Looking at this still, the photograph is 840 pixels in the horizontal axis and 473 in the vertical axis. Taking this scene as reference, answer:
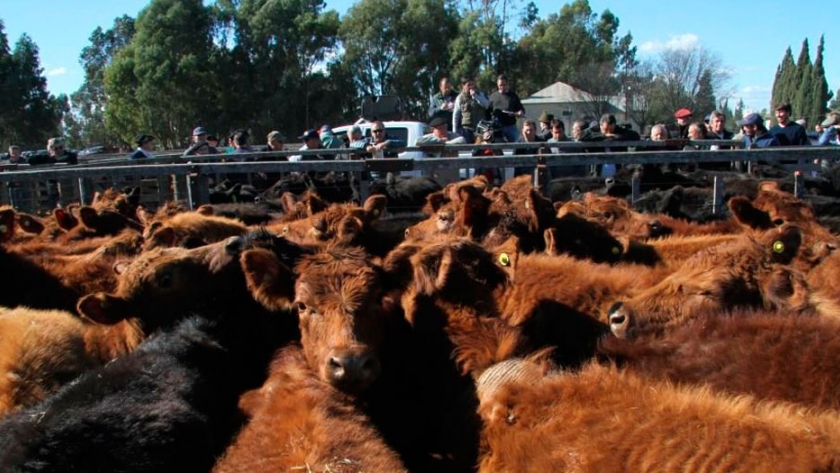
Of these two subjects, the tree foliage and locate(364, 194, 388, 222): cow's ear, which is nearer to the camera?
locate(364, 194, 388, 222): cow's ear

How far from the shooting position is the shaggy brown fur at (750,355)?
2934 millimetres

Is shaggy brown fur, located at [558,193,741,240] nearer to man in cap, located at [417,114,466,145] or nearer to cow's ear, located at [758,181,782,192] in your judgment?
cow's ear, located at [758,181,782,192]

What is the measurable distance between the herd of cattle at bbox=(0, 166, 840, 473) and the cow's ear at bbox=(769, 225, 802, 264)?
2 cm

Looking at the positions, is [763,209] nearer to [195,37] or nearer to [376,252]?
[376,252]

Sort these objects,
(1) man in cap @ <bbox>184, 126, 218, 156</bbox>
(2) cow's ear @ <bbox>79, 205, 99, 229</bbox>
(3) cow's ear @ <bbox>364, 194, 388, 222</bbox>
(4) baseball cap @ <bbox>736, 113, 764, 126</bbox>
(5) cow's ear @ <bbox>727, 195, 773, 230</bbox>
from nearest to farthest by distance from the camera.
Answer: (5) cow's ear @ <bbox>727, 195, 773, 230</bbox>
(3) cow's ear @ <bbox>364, 194, 388, 222</bbox>
(2) cow's ear @ <bbox>79, 205, 99, 229</bbox>
(4) baseball cap @ <bbox>736, 113, 764, 126</bbox>
(1) man in cap @ <bbox>184, 126, 218, 156</bbox>

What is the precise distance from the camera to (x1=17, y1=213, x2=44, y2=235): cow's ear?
7.73 metres

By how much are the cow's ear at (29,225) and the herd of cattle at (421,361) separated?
91.8 inches

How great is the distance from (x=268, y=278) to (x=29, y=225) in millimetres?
5148

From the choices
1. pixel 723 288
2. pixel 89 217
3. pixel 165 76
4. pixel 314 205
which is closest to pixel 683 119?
pixel 314 205

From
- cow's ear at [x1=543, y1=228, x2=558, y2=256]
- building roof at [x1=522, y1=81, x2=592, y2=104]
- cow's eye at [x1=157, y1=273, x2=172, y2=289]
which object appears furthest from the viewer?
building roof at [x1=522, y1=81, x2=592, y2=104]

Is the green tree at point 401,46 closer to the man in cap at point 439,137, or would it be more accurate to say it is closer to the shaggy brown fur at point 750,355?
the man in cap at point 439,137

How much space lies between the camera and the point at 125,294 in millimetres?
4238

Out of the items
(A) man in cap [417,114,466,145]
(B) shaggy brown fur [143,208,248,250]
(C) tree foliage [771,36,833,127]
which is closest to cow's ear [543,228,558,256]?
(B) shaggy brown fur [143,208,248,250]

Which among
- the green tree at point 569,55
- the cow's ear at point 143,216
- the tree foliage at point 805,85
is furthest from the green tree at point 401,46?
the cow's ear at point 143,216
